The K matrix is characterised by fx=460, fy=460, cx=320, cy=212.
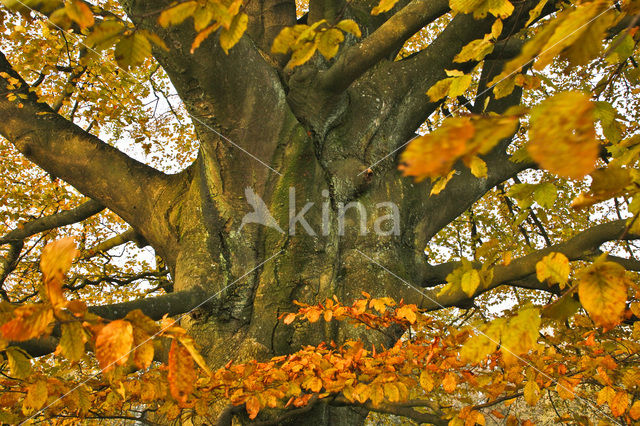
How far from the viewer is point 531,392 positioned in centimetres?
205

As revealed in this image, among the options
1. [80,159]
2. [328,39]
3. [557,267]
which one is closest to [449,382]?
[557,267]

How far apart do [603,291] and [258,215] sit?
287 cm

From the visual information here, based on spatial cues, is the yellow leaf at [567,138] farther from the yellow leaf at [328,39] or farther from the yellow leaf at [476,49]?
the yellow leaf at [476,49]

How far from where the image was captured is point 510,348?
1.01 m

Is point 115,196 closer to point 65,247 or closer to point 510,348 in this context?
point 65,247

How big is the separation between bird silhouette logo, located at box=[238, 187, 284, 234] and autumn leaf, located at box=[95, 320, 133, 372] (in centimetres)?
254

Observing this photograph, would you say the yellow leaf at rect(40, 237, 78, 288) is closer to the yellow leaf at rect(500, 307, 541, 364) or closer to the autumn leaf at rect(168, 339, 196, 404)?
the autumn leaf at rect(168, 339, 196, 404)

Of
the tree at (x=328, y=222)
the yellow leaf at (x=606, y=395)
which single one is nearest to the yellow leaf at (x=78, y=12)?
the tree at (x=328, y=222)

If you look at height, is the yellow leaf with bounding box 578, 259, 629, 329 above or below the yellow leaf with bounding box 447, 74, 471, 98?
below

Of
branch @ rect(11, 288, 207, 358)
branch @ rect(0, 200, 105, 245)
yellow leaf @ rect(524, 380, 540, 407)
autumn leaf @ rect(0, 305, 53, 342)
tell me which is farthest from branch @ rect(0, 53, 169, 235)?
yellow leaf @ rect(524, 380, 540, 407)

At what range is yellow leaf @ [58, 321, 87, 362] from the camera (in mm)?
1189

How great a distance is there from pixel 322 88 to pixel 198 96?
104 centimetres

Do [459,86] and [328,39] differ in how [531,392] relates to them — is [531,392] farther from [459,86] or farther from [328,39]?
[328,39]

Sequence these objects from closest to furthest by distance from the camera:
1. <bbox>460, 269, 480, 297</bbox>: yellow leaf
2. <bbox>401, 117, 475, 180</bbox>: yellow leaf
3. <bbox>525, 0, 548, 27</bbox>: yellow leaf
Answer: <bbox>401, 117, 475, 180</bbox>: yellow leaf → <bbox>460, 269, 480, 297</bbox>: yellow leaf → <bbox>525, 0, 548, 27</bbox>: yellow leaf
